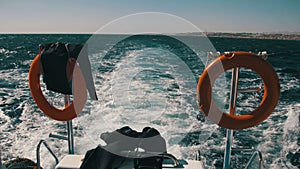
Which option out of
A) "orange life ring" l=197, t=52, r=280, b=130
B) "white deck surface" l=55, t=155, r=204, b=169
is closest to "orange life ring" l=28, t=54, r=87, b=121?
"white deck surface" l=55, t=155, r=204, b=169

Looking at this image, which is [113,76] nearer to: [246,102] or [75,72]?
[246,102]

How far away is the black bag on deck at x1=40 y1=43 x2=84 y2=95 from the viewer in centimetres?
156

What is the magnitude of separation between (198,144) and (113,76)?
4698mm

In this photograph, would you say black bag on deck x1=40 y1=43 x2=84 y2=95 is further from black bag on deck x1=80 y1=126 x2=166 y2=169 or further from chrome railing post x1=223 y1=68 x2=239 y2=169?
chrome railing post x1=223 y1=68 x2=239 y2=169

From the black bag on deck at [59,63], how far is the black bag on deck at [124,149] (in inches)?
14.7

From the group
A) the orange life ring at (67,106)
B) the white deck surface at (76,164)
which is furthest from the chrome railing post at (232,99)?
the orange life ring at (67,106)

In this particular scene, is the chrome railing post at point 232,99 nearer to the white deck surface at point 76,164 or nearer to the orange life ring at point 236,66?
the orange life ring at point 236,66

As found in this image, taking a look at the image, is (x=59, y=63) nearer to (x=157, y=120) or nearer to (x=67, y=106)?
(x=67, y=106)

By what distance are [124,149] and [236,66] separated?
29.6 inches

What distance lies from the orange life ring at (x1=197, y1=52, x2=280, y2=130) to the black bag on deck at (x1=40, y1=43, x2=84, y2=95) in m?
0.70

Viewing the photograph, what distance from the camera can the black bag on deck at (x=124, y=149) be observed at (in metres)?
1.48

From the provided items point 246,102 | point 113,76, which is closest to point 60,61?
point 246,102

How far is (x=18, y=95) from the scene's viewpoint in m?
6.16

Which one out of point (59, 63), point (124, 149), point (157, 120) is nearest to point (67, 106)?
point (59, 63)
